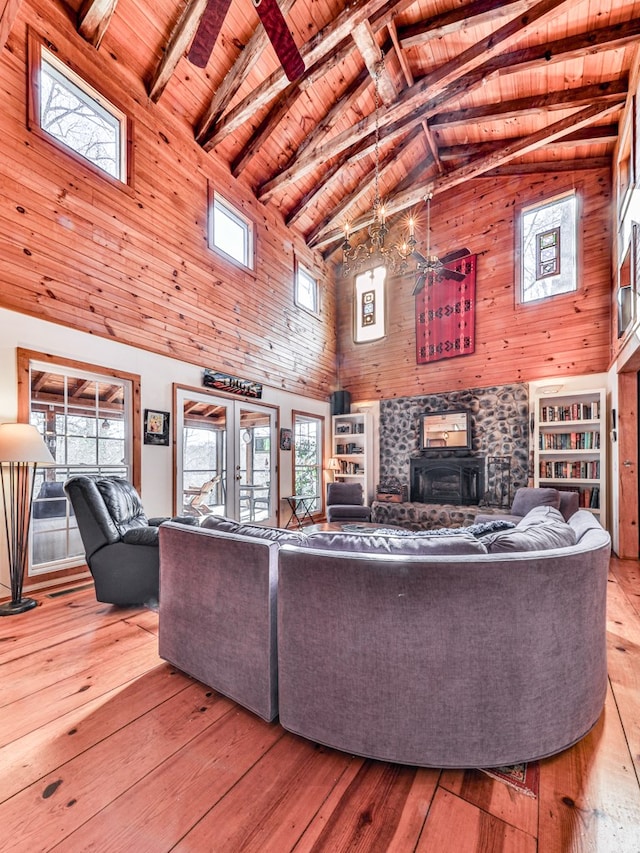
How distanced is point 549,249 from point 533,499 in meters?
4.00

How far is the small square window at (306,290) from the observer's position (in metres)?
7.07

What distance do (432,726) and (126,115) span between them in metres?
5.98

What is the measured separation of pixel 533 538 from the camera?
1.55m

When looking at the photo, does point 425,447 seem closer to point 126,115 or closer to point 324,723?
point 324,723

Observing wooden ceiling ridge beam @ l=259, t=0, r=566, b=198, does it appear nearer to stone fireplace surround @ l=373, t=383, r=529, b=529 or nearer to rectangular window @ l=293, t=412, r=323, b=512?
rectangular window @ l=293, t=412, r=323, b=512

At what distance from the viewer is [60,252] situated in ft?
12.1

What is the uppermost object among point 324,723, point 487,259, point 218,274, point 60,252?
point 487,259

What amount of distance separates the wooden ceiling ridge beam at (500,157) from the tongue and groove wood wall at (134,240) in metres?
1.99

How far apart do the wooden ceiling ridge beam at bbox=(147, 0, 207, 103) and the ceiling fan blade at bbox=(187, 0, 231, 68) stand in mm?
2236

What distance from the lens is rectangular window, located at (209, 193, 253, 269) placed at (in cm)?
535

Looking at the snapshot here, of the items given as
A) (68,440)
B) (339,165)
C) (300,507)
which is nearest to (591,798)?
(68,440)

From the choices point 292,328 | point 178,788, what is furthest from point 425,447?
point 178,788

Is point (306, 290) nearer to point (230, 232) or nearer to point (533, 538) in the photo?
point (230, 232)

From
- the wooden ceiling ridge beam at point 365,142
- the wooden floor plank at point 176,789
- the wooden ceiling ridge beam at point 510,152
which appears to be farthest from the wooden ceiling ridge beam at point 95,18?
the wooden floor plank at point 176,789
